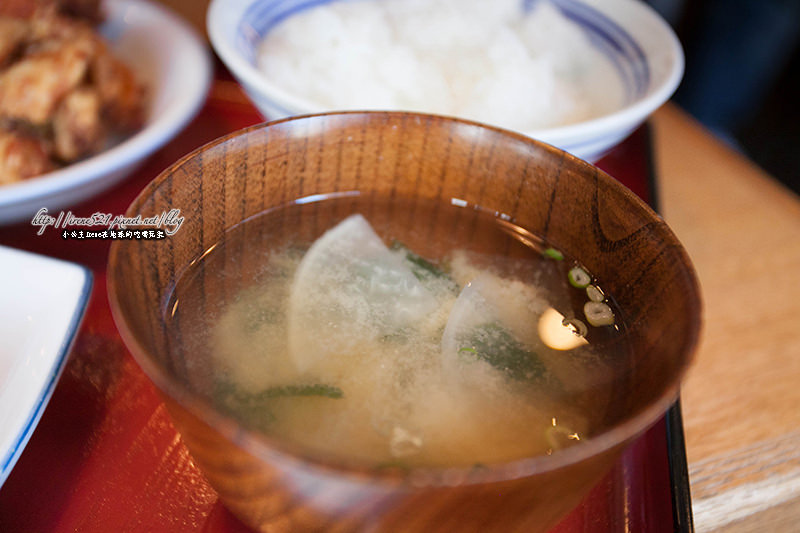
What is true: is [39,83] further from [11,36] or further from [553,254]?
[553,254]

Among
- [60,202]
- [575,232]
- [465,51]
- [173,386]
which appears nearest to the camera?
[173,386]

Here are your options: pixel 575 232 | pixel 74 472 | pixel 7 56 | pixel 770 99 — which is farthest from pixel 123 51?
pixel 770 99

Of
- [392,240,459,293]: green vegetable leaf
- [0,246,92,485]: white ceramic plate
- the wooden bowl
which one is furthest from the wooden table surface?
[0,246,92,485]: white ceramic plate

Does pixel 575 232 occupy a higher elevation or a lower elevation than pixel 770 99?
higher

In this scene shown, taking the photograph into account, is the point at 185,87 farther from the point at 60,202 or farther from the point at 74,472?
the point at 74,472

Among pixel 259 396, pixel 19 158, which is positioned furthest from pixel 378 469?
pixel 19 158

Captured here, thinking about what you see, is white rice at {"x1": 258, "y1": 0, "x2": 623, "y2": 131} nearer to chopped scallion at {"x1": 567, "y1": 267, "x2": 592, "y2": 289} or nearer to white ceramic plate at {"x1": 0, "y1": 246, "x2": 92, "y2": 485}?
chopped scallion at {"x1": 567, "y1": 267, "x2": 592, "y2": 289}
